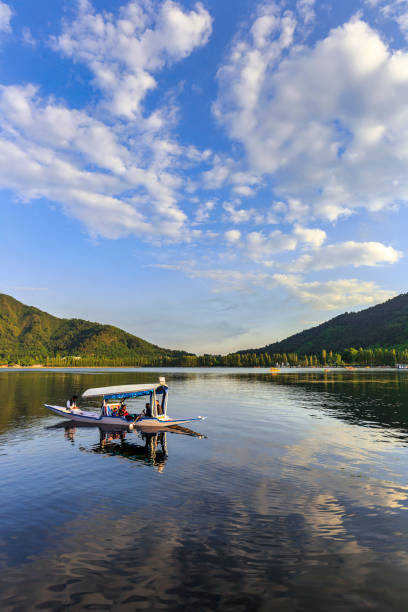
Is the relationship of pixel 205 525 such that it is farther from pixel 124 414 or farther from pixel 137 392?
pixel 124 414

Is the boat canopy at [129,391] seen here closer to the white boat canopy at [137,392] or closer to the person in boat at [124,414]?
the white boat canopy at [137,392]

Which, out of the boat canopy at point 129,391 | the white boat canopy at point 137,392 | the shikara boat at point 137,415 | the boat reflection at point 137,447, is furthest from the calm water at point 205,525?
the boat canopy at point 129,391

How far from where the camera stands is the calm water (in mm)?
11586

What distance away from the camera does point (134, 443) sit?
35.9m

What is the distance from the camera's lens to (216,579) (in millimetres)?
12242

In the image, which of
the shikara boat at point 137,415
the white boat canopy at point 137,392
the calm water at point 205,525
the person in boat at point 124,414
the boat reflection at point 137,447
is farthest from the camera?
the white boat canopy at point 137,392

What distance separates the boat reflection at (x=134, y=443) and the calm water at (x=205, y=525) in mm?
322

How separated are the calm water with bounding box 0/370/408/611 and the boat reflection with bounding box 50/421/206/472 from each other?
1.06 ft

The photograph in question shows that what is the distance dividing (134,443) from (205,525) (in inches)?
843

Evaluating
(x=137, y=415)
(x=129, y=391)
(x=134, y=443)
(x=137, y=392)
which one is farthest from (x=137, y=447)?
(x=137, y=392)

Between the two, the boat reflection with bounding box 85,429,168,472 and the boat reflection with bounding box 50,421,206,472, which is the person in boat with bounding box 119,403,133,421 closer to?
the boat reflection with bounding box 50,421,206,472

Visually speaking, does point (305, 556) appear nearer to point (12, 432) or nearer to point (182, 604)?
point (182, 604)

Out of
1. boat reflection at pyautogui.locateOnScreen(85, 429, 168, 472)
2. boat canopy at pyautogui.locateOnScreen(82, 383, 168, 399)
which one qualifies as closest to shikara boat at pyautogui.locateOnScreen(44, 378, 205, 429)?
boat canopy at pyautogui.locateOnScreen(82, 383, 168, 399)

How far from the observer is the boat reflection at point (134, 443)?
97.9ft
